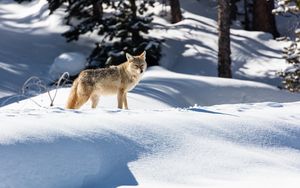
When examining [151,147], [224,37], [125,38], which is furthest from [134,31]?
[151,147]

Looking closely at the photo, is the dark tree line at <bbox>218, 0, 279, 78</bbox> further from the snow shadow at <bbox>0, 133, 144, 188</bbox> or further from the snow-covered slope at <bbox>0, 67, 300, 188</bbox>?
the snow shadow at <bbox>0, 133, 144, 188</bbox>

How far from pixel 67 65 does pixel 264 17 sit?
8.93 metres

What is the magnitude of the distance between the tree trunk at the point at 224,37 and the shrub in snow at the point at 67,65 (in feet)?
23.3

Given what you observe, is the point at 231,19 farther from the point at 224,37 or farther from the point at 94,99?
the point at 94,99

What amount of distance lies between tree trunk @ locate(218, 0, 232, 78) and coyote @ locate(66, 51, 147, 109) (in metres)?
7.14

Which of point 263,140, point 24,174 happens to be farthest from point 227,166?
point 24,174

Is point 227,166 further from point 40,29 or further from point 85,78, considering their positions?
Answer: point 40,29

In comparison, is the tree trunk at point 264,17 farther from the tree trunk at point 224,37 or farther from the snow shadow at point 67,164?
the snow shadow at point 67,164

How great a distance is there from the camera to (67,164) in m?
5.41

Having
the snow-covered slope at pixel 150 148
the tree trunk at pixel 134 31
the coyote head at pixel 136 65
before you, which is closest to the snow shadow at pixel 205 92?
the coyote head at pixel 136 65

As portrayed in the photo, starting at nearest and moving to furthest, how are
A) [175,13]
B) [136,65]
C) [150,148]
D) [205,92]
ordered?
1. [150,148]
2. [136,65]
3. [205,92]
4. [175,13]

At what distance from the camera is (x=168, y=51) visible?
74.2 feet

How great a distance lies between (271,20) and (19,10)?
58.8 feet

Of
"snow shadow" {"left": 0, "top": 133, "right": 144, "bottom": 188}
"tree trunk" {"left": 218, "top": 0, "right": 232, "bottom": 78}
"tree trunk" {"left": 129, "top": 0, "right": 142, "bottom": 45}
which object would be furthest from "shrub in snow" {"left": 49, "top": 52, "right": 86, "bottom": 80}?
"snow shadow" {"left": 0, "top": 133, "right": 144, "bottom": 188}
